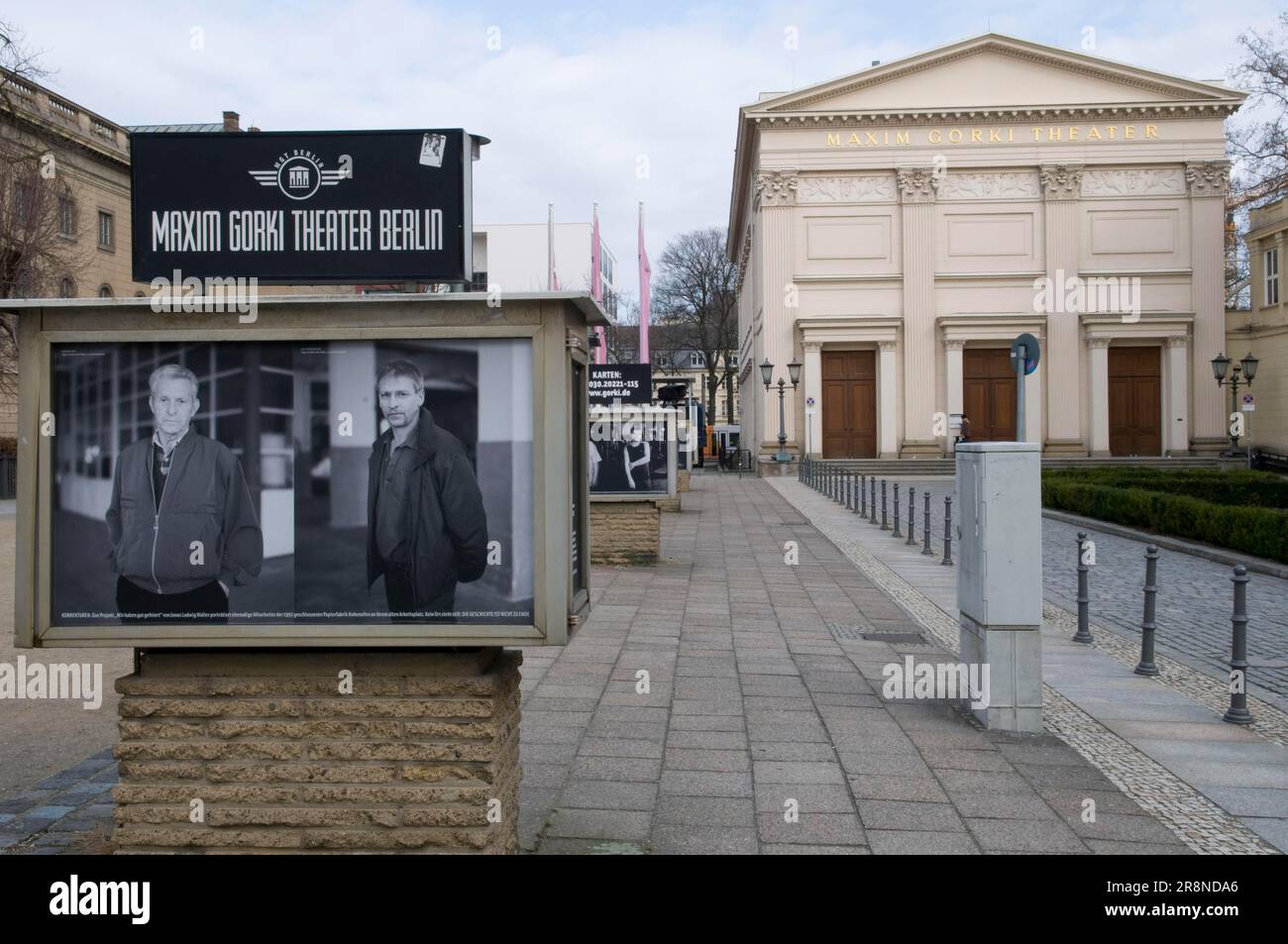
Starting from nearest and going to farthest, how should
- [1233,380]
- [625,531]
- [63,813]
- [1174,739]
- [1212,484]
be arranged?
[63,813] → [1174,739] → [625,531] → [1212,484] → [1233,380]

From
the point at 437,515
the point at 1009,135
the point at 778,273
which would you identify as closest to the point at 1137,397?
the point at 1009,135

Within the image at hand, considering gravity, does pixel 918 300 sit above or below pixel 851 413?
above

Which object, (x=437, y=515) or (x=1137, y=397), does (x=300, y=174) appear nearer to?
(x=437, y=515)

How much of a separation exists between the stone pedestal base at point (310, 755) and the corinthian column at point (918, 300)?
4981cm

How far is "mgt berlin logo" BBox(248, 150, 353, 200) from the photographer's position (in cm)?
416

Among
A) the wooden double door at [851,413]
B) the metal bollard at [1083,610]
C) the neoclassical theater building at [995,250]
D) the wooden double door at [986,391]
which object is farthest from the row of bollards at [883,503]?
the wooden double door at [986,391]

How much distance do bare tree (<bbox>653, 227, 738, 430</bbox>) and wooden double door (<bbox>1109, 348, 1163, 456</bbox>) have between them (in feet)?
104

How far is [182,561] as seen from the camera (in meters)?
4.11

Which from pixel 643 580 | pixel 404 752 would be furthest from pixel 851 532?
pixel 404 752

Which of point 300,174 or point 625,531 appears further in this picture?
point 625,531

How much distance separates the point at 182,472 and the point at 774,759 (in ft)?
12.3

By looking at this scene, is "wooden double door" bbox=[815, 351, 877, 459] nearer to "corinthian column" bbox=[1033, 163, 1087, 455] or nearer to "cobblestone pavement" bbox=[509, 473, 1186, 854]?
"corinthian column" bbox=[1033, 163, 1087, 455]

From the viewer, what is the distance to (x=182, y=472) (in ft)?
13.4

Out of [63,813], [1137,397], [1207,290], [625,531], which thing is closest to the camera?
[63,813]
